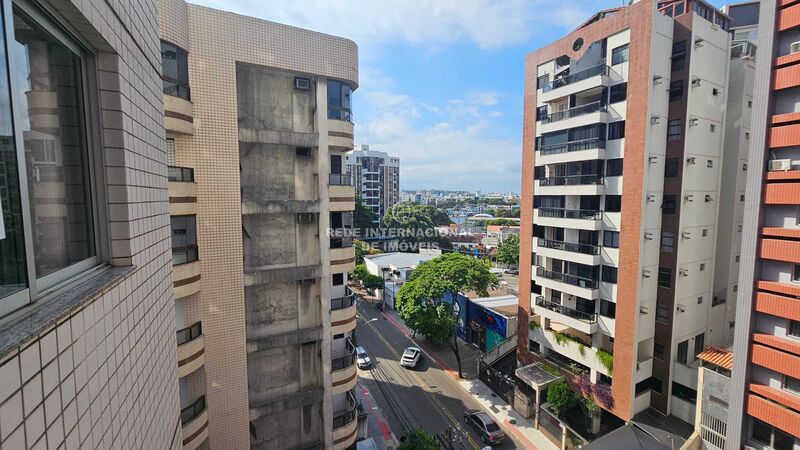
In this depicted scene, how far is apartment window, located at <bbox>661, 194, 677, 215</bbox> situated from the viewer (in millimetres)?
17438

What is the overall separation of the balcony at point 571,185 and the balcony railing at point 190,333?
1784 centimetres

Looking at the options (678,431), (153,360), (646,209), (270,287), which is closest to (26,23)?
(153,360)

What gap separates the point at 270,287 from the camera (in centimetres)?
1144

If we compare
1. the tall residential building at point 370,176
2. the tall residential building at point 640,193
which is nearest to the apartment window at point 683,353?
the tall residential building at point 640,193

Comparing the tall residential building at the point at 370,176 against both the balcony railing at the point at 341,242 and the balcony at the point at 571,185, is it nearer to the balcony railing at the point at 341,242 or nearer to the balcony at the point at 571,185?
the balcony at the point at 571,185

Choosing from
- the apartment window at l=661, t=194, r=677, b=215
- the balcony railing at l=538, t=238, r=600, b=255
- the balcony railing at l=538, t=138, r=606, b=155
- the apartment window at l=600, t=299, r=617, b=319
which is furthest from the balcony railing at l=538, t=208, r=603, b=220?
the apartment window at l=600, t=299, r=617, b=319

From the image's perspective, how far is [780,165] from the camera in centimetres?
1128

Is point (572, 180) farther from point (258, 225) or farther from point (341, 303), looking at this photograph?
point (258, 225)

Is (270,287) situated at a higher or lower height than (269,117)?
lower

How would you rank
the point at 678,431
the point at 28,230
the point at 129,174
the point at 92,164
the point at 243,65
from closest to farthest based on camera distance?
the point at 28,230 → the point at 92,164 → the point at 129,174 → the point at 243,65 → the point at 678,431

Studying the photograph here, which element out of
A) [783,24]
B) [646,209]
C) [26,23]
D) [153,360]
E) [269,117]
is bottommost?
[153,360]

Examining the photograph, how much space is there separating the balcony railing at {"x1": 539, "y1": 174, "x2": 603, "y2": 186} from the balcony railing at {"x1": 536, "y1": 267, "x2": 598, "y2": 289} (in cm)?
499

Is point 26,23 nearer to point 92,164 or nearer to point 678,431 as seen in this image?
point 92,164

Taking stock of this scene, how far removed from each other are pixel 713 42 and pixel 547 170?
30.6 feet
